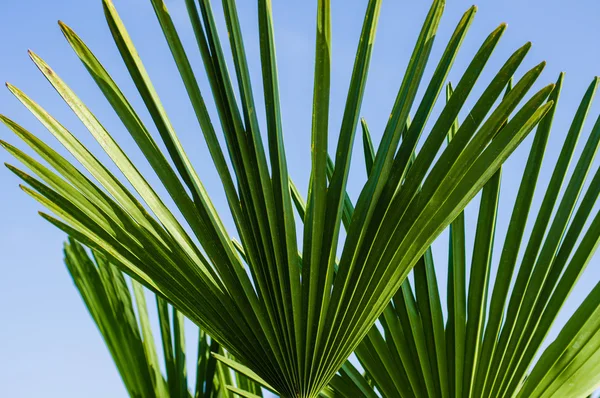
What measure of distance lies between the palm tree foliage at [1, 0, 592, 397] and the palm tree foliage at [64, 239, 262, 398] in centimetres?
63

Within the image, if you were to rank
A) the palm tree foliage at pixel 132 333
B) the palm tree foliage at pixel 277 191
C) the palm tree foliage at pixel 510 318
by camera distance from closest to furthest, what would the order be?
the palm tree foliage at pixel 277 191, the palm tree foliage at pixel 510 318, the palm tree foliage at pixel 132 333

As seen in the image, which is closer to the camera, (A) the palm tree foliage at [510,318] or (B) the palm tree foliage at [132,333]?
(A) the palm tree foliage at [510,318]

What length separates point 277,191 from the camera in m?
1.81

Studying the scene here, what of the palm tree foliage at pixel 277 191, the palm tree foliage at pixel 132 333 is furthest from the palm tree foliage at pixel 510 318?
the palm tree foliage at pixel 132 333

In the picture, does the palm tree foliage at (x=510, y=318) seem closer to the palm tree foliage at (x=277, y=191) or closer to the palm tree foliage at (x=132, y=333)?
the palm tree foliage at (x=277, y=191)

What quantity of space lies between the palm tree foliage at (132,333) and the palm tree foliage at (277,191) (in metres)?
0.63

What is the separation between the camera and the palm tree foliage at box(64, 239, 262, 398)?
248cm

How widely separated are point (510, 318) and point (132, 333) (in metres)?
1.43

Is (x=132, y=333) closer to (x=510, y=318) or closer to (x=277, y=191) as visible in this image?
(x=277, y=191)

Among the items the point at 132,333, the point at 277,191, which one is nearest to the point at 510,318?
the point at 277,191

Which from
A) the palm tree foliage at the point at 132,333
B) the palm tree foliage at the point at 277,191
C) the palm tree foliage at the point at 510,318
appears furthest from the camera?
the palm tree foliage at the point at 132,333

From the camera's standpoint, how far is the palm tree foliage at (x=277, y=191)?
1.76 meters

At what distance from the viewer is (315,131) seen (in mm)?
1762

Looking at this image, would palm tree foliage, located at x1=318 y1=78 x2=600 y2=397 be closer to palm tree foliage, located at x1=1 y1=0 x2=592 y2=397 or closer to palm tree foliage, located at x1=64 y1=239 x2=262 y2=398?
palm tree foliage, located at x1=1 y1=0 x2=592 y2=397
